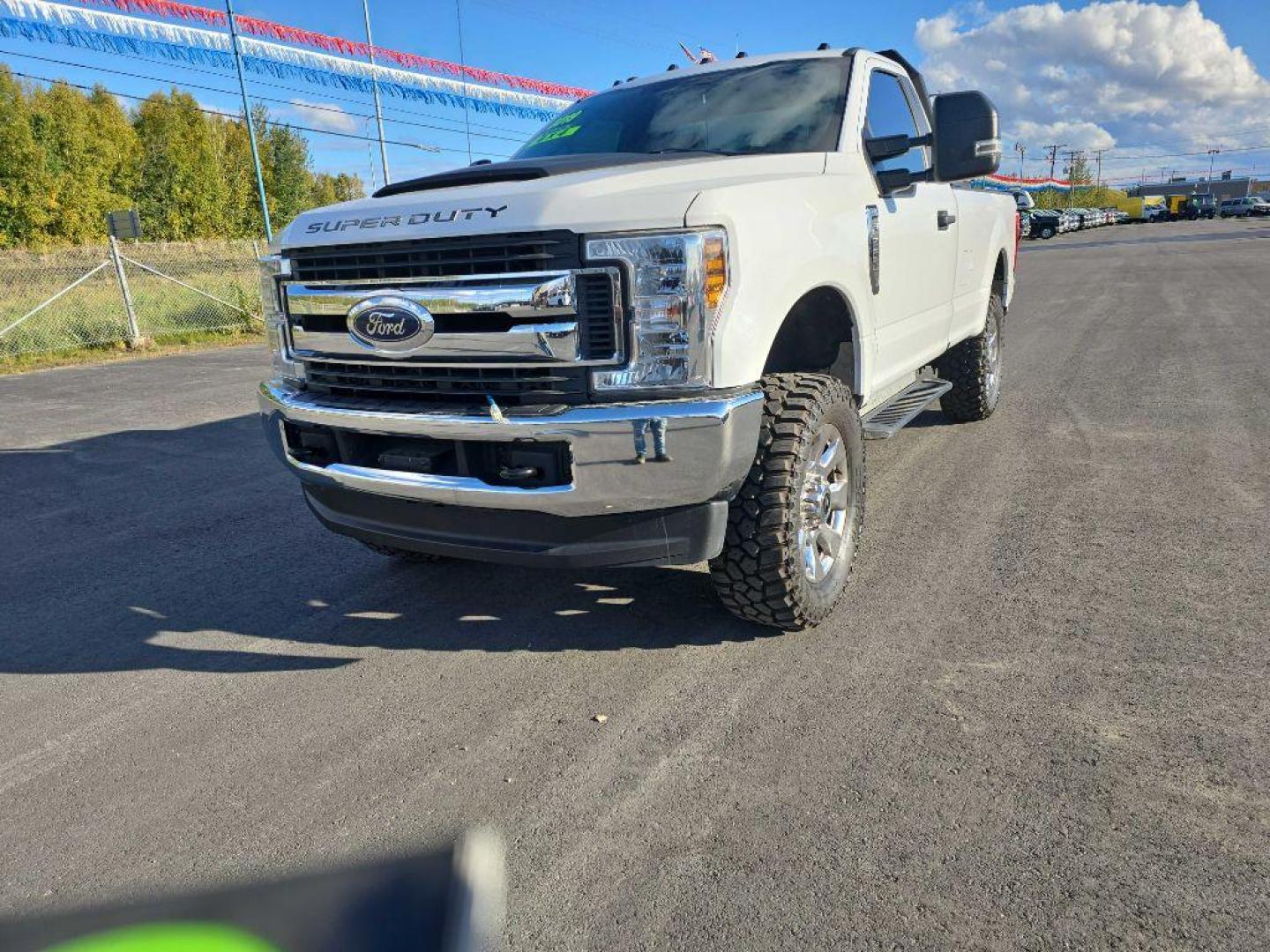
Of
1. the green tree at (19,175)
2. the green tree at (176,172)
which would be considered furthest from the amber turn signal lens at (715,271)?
the green tree at (176,172)

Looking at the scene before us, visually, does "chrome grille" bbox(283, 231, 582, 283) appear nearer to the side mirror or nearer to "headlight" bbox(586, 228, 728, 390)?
"headlight" bbox(586, 228, 728, 390)

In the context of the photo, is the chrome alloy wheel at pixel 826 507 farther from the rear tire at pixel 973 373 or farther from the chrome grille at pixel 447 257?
the rear tire at pixel 973 373

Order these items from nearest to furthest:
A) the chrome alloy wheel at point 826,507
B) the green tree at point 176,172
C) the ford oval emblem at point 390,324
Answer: the ford oval emblem at point 390,324 → the chrome alloy wheel at point 826,507 → the green tree at point 176,172

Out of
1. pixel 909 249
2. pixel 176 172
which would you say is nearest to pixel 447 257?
pixel 909 249

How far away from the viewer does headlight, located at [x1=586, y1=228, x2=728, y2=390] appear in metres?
2.54

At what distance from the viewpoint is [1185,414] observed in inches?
241

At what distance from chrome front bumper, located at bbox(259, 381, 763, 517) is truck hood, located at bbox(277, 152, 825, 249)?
55 cm

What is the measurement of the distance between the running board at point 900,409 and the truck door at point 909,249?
202 millimetres

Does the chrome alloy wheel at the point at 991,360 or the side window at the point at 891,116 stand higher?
the side window at the point at 891,116

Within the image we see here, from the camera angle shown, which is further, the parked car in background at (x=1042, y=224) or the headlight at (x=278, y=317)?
the parked car in background at (x=1042, y=224)

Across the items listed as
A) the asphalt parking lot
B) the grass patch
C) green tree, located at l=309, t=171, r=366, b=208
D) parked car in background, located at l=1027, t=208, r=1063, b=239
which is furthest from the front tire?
green tree, located at l=309, t=171, r=366, b=208

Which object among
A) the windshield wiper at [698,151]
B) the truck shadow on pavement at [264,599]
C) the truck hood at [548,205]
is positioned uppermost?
the windshield wiper at [698,151]

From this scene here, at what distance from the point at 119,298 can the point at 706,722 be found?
15711 millimetres

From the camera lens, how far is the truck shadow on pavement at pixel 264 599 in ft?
10.9
